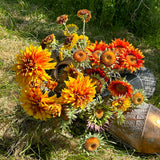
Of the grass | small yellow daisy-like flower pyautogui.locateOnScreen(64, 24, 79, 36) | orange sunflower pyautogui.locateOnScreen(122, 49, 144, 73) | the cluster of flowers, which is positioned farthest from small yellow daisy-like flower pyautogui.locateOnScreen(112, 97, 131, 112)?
small yellow daisy-like flower pyautogui.locateOnScreen(64, 24, 79, 36)

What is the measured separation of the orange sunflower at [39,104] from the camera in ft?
4.26

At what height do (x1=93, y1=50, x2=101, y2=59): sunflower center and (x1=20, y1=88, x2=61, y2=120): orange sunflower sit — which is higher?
(x1=93, y1=50, x2=101, y2=59): sunflower center

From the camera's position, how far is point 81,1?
11.8 ft

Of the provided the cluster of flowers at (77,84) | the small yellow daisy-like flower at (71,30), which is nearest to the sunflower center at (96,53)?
the cluster of flowers at (77,84)

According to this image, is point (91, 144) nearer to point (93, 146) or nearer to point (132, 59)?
point (93, 146)

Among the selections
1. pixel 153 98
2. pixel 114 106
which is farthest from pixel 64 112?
pixel 153 98

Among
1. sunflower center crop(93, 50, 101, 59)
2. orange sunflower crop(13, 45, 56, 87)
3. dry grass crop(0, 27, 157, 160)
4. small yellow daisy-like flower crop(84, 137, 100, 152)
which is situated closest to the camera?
orange sunflower crop(13, 45, 56, 87)

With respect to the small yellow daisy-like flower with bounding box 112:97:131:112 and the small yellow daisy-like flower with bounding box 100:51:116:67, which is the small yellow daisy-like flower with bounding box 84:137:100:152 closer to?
the small yellow daisy-like flower with bounding box 112:97:131:112

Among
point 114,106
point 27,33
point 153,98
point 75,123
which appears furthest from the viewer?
point 27,33

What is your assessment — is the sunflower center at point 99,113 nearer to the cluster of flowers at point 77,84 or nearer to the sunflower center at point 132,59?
the cluster of flowers at point 77,84

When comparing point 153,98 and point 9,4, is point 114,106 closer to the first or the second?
point 153,98

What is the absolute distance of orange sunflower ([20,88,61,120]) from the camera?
130cm

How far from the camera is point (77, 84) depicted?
1.30m

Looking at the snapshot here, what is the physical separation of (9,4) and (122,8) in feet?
5.98
